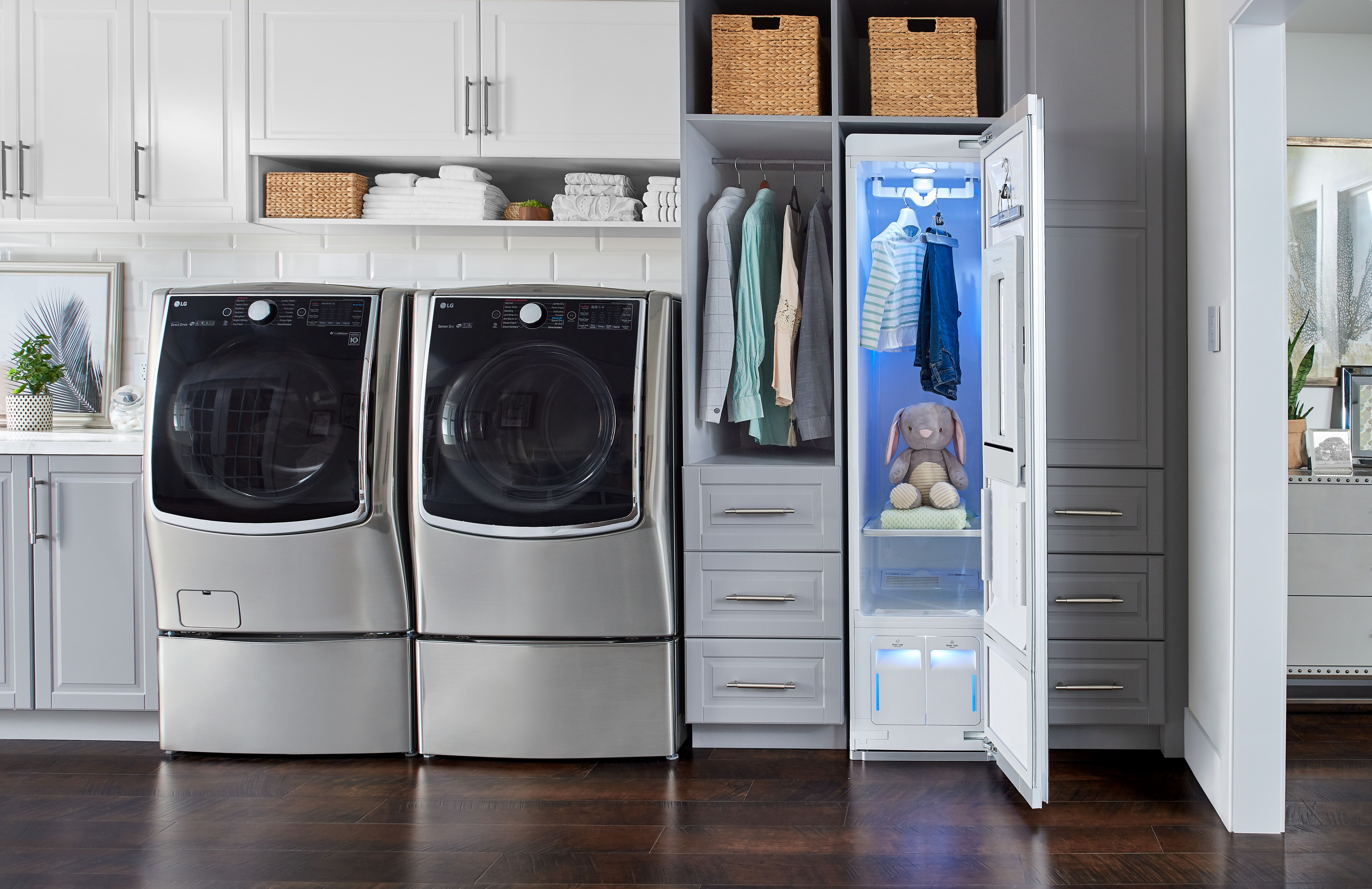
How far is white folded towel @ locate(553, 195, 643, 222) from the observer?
301cm

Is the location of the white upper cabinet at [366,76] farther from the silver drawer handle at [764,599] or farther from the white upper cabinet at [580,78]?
the silver drawer handle at [764,599]

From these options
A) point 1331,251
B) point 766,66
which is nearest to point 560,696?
point 766,66

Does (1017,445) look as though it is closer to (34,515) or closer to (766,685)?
(766,685)

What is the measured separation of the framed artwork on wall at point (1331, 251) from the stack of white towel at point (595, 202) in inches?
89.7

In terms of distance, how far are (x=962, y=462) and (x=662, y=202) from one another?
1.25m

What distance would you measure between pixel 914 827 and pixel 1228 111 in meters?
1.79

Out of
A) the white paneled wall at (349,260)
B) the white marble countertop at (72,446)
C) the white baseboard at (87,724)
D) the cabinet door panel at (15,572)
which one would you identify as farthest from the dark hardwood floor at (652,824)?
the white paneled wall at (349,260)

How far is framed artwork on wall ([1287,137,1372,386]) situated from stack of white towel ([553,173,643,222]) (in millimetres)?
2279

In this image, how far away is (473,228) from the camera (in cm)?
309

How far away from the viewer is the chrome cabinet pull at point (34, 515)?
2.72m

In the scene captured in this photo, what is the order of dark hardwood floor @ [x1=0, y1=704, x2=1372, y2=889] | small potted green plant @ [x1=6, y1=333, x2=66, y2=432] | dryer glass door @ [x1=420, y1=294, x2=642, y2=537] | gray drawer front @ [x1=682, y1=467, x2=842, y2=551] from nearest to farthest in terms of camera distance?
dark hardwood floor @ [x1=0, y1=704, x2=1372, y2=889], dryer glass door @ [x1=420, y1=294, x2=642, y2=537], gray drawer front @ [x1=682, y1=467, x2=842, y2=551], small potted green plant @ [x1=6, y1=333, x2=66, y2=432]

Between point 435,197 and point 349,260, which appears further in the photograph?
point 349,260

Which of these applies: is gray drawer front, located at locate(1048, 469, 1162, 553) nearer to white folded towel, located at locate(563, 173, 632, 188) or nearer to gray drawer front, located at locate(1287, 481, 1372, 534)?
gray drawer front, located at locate(1287, 481, 1372, 534)

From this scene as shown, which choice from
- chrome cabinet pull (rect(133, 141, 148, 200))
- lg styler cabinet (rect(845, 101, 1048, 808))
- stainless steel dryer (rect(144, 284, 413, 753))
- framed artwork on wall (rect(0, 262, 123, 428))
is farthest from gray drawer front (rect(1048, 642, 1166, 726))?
framed artwork on wall (rect(0, 262, 123, 428))
